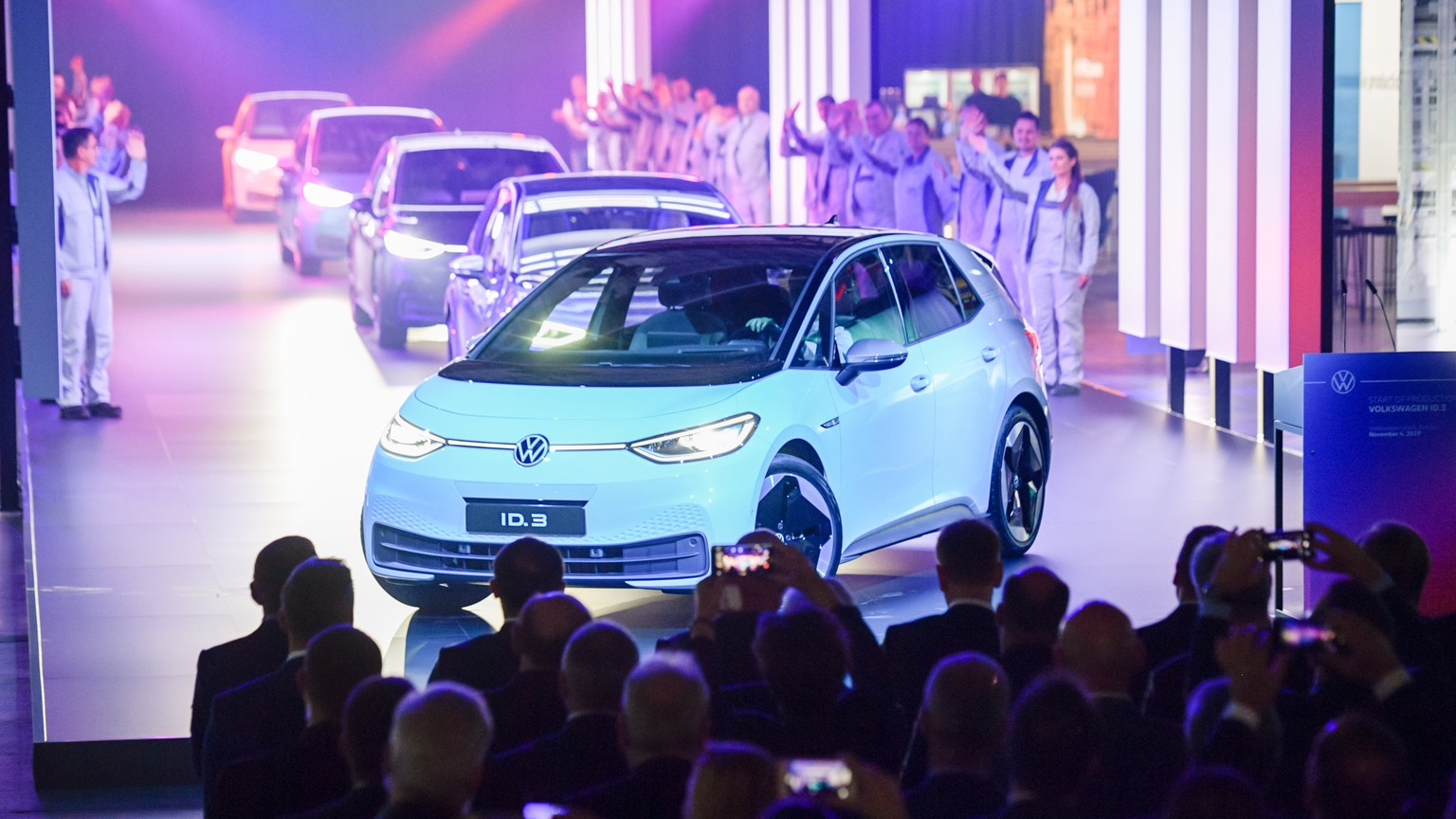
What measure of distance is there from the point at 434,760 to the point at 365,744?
18.7 inches

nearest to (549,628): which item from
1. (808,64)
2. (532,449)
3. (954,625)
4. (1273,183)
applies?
(954,625)

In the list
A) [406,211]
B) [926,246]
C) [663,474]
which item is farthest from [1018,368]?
[406,211]

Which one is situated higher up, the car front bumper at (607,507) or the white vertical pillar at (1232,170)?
the white vertical pillar at (1232,170)

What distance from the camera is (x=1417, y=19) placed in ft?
41.1

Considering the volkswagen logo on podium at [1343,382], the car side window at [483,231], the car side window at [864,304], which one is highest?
the car side window at [483,231]

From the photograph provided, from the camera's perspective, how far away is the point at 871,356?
8062 millimetres

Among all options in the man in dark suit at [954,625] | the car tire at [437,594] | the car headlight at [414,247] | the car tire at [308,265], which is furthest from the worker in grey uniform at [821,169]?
the man in dark suit at [954,625]

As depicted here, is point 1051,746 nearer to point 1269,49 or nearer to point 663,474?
point 663,474

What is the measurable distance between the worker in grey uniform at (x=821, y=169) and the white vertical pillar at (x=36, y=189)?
10.3 m

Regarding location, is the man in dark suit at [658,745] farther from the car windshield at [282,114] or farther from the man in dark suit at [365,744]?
the car windshield at [282,114]

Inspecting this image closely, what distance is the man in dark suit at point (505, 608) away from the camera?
195 inches

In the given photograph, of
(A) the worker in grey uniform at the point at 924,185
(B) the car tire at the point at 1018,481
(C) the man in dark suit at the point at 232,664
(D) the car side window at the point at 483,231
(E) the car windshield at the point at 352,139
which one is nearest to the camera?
(C) the man in dark suit at the point at 232,664

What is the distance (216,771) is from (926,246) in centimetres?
537

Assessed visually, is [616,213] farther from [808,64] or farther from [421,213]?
[808,64]
